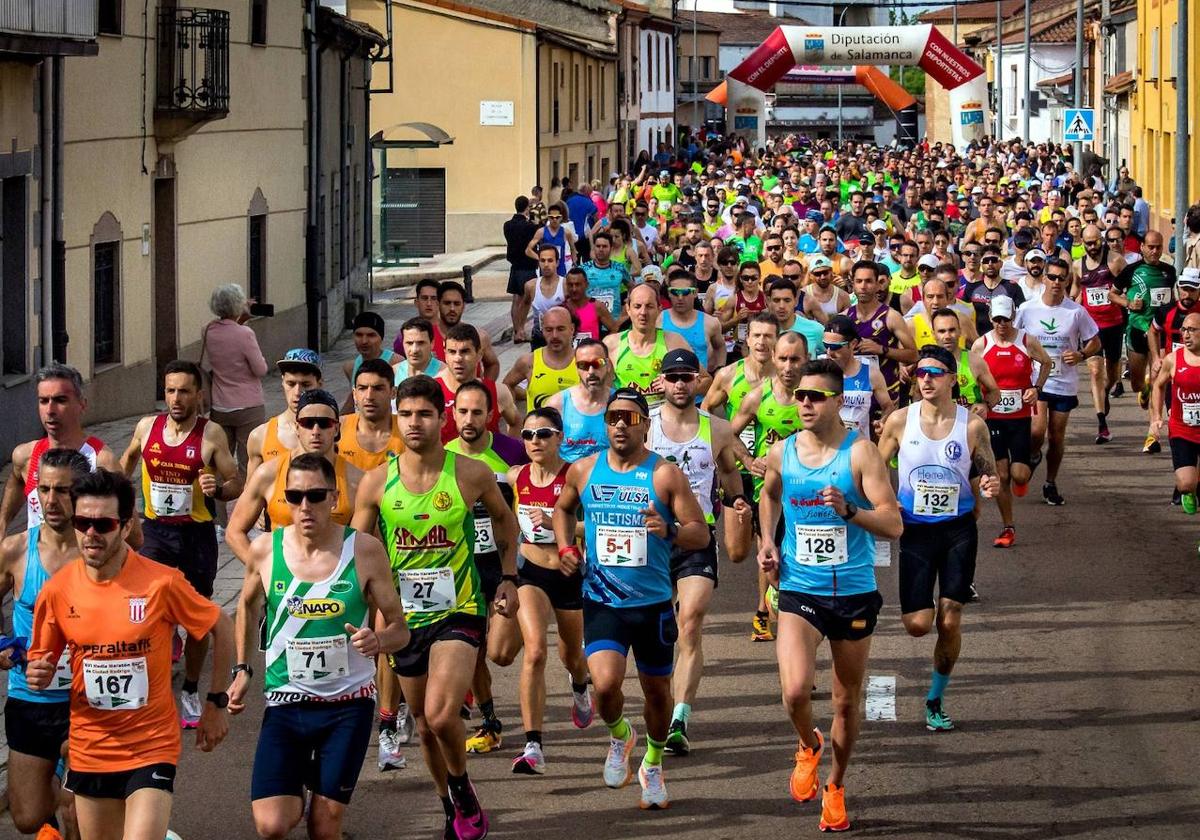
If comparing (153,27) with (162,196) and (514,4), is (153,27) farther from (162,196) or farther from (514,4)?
(514,4)

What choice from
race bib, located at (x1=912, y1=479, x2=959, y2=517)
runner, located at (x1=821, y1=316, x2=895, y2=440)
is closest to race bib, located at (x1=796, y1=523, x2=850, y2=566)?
race bib, located at (x1=912, y1=479, x2=959, y2=517)

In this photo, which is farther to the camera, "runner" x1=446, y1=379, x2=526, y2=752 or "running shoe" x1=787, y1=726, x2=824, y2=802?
"runner" x1=446, y1=379, x2=526, y2=752

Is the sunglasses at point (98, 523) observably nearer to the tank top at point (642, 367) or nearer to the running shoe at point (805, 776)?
the running shoe at point (805, 776)

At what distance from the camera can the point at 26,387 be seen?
18.4m

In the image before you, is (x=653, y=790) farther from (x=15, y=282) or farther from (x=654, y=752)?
(x=15, y=282)

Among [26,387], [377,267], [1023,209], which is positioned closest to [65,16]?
[26,387]

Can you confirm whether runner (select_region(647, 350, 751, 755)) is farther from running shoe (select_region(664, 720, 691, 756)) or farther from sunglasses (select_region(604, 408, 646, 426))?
sunglasses (select_region(604, 408, 646, 426))

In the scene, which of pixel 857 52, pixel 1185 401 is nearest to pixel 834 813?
pixel 1185 401

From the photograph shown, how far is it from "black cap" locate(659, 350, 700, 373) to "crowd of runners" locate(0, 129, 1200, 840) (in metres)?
0.03

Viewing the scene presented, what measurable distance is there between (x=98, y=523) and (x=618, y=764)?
3.04m

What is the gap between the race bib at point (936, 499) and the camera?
10406mm

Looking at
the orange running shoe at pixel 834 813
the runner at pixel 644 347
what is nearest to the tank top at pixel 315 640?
the orange running shoe at pixel 834 813

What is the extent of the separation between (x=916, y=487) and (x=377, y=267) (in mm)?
31299

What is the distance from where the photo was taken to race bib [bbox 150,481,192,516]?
10.3 m
